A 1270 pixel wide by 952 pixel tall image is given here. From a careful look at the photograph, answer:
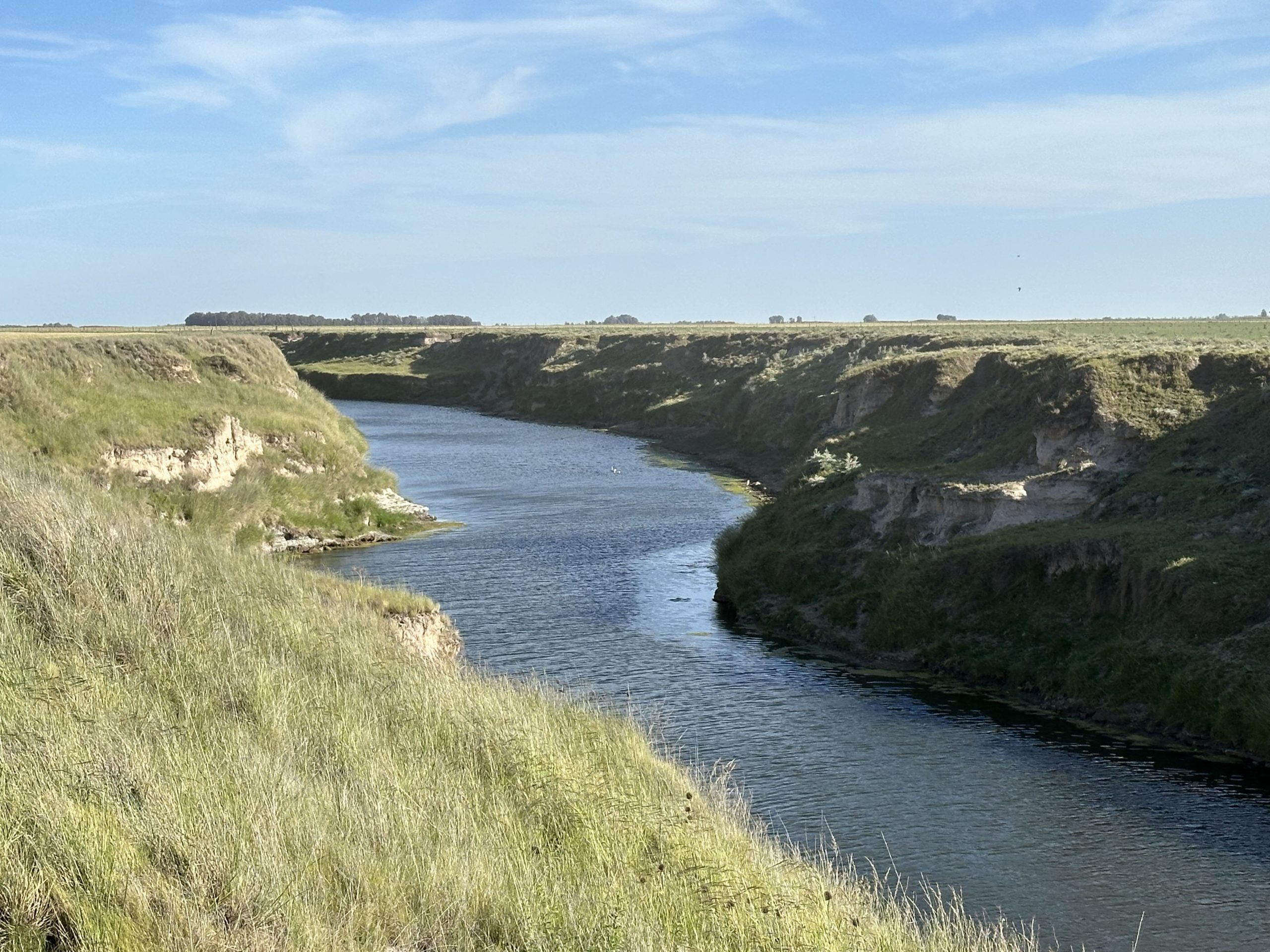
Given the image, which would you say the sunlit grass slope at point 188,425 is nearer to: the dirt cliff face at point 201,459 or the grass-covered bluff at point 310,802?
the dirt cliff face at point 201,459

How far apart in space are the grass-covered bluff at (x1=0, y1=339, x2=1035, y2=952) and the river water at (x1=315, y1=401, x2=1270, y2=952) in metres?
2.38

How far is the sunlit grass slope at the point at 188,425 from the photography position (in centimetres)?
3972

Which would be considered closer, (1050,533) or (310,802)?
(310,802)

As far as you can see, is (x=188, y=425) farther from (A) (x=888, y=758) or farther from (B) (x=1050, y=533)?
(A) (x=888, y=758)

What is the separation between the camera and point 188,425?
43.2 m

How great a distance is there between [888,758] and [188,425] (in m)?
29.7

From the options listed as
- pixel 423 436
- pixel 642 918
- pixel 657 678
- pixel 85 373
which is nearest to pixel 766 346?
pixel 423 436

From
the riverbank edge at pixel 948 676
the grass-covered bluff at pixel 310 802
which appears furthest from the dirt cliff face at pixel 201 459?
the grass-covered bluff at pixel 310 802

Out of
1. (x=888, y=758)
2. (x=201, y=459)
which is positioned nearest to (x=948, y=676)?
(x=888, y=758)

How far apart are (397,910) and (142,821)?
189cm

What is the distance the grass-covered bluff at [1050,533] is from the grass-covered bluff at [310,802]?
10898mm

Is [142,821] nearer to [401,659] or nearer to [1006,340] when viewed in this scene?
[401,659]

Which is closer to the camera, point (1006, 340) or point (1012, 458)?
point (1012, 458)

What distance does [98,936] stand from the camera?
7.74m
